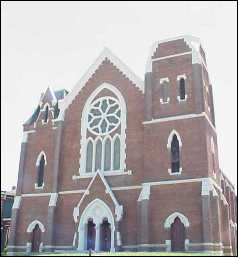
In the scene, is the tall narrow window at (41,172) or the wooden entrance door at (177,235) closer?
the wooden entrance door at (177,235)

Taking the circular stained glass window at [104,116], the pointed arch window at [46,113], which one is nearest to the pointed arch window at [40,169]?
the pointed arch window at [46,113]

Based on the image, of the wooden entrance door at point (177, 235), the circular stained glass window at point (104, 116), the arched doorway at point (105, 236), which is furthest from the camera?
the circular stained glass window at point (104, 116)

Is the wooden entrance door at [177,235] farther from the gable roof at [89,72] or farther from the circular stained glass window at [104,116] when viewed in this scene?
the gable roof at [89,72]

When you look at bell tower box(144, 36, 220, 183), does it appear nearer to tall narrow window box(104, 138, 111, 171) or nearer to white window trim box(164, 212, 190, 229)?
white window trim box(164, 212, 190, 229)

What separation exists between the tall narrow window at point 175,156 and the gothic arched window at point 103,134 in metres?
4.18

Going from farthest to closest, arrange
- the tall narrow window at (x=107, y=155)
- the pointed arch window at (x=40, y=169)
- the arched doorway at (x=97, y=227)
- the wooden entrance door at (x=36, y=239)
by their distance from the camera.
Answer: the pointed arch window at (x=40, y=169), the wooden entrance door at (x=36, y=239), the tall narrow window at (x=107, y=155), the arched doorway at (x=97, y=227)

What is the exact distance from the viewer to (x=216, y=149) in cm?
3116

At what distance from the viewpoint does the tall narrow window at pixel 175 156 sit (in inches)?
1123

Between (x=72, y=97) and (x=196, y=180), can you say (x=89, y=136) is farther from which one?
(x=196, y=180)

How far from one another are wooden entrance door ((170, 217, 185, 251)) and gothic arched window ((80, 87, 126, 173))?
6.27 m

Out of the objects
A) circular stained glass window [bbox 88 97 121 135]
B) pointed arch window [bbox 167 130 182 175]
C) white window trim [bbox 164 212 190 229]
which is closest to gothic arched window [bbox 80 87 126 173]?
circular stained glass window [bbox 88 97 121 135]

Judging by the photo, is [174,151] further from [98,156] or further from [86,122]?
[86,122]

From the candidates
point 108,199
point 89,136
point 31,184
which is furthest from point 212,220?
point 31,184

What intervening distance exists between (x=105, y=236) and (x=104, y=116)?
396 inches
